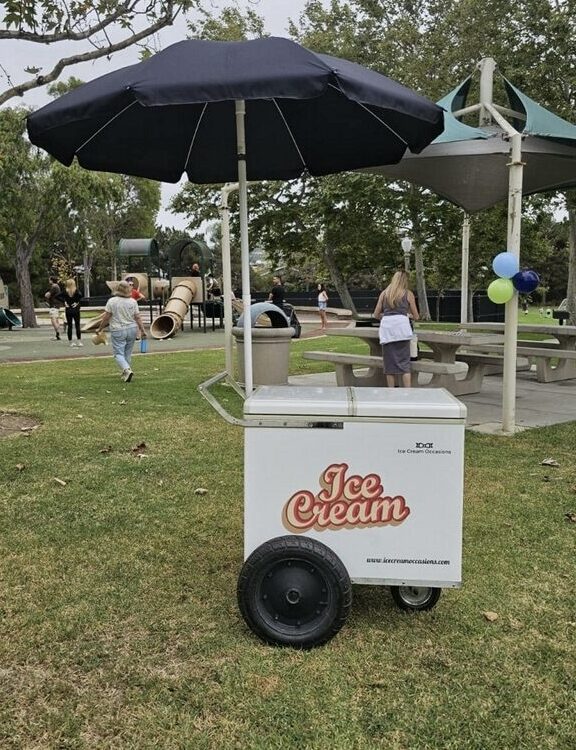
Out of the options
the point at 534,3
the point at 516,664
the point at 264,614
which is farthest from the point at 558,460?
the point at 534,3

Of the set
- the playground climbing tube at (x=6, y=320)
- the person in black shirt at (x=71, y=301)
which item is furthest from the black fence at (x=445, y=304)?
the person in black shirt at (x=71, y=301)

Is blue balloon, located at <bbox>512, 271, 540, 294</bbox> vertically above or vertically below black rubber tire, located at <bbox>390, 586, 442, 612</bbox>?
above

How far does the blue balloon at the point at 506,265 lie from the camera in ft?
21.7

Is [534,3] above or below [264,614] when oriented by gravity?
above

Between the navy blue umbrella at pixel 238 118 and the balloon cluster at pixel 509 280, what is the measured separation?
1.56 metres

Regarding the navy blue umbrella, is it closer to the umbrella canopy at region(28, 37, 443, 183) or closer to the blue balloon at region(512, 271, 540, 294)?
the umbrella canopy at region(28, 37, 443, 183)

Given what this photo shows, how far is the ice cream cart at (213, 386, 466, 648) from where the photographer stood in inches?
109

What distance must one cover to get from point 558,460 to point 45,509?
4.09 meters

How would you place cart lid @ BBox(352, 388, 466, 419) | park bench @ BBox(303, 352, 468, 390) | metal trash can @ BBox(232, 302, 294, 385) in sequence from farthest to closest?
metal trash can @ BBox(232, 302, 294, 385) < park bench @ BBox(303, 352, 468, 390) < cart lid @ BBox(352, 388, 466, 419)

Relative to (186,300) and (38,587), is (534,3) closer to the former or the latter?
(186,300)

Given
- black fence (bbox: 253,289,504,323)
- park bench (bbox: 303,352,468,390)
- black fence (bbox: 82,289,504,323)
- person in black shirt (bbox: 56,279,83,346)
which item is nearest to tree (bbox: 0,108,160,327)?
person in black shirt (bbox: 56,279,83,346)

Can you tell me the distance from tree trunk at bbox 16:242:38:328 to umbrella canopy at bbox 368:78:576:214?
19.7 metres

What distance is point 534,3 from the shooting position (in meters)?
19.1

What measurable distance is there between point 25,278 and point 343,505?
26054 mm
